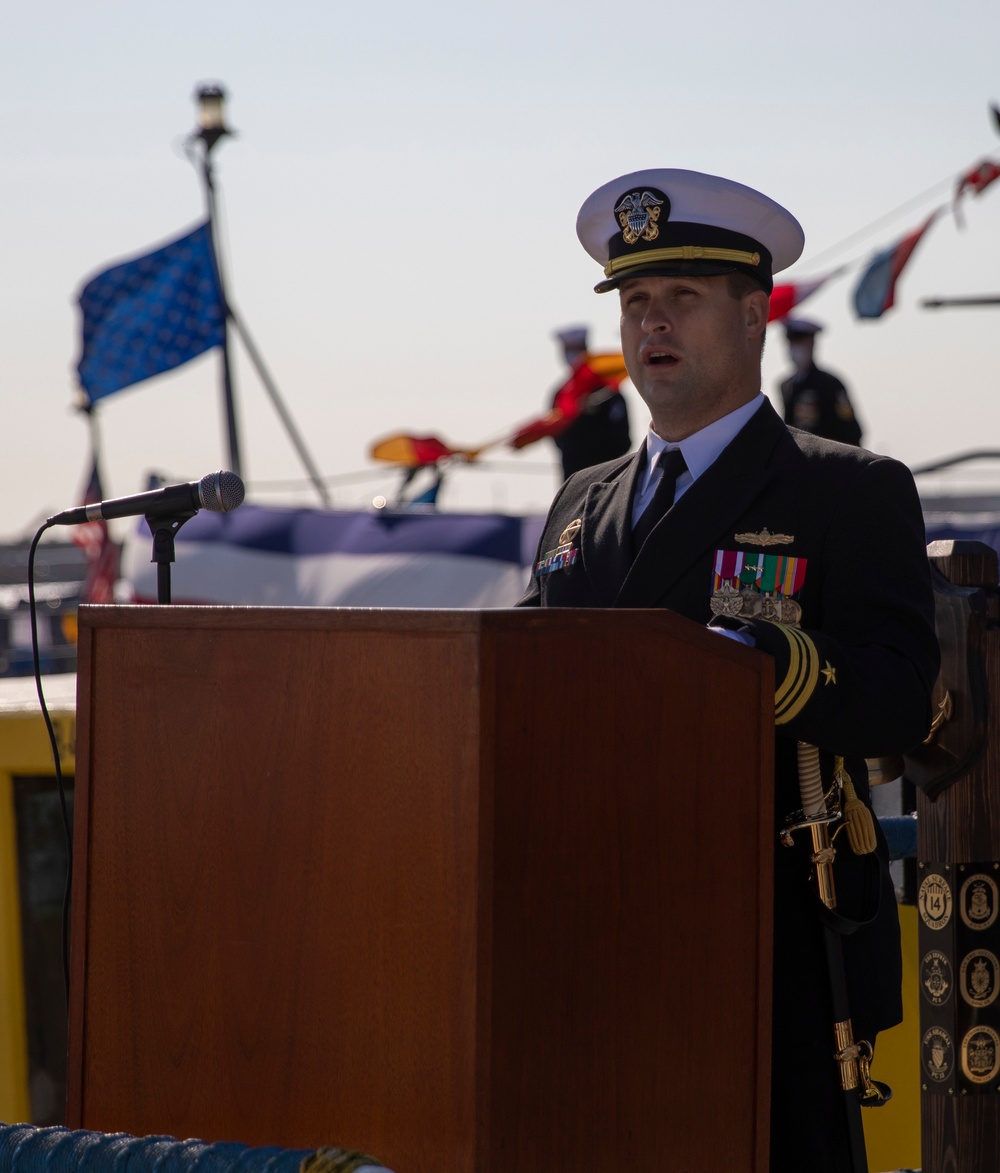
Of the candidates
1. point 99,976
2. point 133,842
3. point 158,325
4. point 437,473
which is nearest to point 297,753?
point 133,842

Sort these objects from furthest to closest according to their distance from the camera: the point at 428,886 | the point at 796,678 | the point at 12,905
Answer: the point at 12,905 < the point at 796,678 < the point at 428,886

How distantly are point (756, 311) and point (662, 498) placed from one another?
32 cm

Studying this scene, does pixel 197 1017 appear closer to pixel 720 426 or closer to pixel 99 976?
pixel 99 976

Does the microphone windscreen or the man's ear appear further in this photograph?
the man's ear

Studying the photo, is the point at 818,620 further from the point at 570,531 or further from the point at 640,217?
the point at 640,217

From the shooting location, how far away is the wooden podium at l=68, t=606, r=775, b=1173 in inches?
58.1

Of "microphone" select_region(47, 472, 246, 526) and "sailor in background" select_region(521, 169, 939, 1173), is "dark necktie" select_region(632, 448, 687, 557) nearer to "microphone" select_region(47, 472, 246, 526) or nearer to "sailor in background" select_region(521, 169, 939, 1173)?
"sailor in background" select_region(521, 169, 939, 1173)

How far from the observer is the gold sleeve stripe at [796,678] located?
1774 millimetres

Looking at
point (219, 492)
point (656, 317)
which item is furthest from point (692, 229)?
point (219, 492)

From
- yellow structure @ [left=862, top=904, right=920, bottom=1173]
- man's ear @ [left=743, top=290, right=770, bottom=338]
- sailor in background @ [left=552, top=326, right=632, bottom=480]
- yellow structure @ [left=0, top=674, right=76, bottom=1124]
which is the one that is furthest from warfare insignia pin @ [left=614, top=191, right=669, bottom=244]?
sailor in background @ [left=552, top=326, right=632, bottom=480]

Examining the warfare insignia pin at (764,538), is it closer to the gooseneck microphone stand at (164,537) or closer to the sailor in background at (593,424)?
the gooseneck microphone stand at (164,537)

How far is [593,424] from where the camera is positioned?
10695 millimetres

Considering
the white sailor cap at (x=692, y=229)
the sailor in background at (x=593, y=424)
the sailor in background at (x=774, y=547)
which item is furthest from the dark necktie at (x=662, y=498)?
the sailor in background at (x=593, y=424)

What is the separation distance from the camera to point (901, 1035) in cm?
369
